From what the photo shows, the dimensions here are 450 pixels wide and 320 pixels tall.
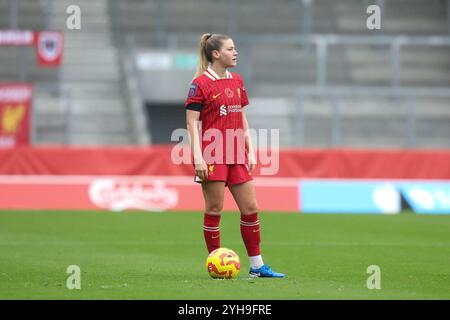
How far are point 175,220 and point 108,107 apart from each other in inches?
446

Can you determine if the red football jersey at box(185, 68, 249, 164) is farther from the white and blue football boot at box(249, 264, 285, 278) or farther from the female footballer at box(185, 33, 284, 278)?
the white and blue football boot at box(249, 264, 285, 278)

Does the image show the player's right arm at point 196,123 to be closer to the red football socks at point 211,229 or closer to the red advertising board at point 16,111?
the red football socks at point 211,229

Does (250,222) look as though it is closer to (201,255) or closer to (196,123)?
(196,123)

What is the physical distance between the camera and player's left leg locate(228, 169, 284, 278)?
10.5 m

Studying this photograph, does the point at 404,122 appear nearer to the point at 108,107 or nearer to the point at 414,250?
the point at 108,107

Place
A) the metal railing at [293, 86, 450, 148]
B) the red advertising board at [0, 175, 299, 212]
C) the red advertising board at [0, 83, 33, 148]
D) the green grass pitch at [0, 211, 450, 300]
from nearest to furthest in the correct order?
the green grass pitch at [0, 211, 450, 300] < the red advertising board at [0, 175, 299, 212] < the red advertising board at [0, 83, 33, 148] < the metal railing at [293, 86, 450, 148]

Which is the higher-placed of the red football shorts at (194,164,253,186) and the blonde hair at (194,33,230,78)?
the blonde hair at (194,33,230,78)

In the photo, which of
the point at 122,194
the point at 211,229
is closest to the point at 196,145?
the point at 211,229

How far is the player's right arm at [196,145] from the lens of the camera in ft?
33.7

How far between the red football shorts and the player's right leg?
0.07 meters

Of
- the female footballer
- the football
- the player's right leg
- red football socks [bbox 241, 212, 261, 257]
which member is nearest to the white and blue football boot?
the female footballer

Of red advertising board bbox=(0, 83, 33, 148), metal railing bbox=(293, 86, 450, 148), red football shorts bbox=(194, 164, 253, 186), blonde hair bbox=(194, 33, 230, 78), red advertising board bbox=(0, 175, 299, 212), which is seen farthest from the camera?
metal railing bbox=(293, 86, 450, 148)

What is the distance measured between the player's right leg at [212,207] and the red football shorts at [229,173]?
0.24 ft
